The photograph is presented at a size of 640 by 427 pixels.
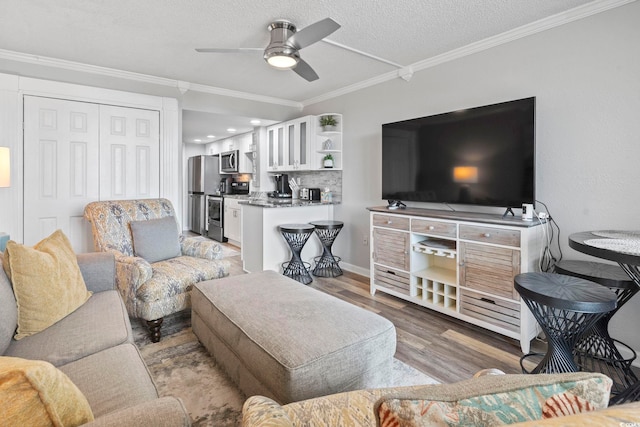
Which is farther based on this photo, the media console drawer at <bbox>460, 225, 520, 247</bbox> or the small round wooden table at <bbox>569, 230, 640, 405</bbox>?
the media console drawer at <bbox>460, 225, 520, 247</bbox>

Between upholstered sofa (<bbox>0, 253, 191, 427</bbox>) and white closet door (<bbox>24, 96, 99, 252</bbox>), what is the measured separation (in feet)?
5.83

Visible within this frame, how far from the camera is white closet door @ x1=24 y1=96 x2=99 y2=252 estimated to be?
3.18 meters

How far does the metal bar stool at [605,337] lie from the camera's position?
187 cm

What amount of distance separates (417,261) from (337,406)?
2262mm

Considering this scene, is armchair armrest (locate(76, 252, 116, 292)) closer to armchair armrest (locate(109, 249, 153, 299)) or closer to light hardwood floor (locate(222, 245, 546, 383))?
armchair armrest (locate(109, 249, 153, 299))

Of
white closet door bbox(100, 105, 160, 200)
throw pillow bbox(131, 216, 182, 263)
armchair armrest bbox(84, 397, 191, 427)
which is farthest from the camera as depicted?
white closet door bbox(100, 105, 160, 200)

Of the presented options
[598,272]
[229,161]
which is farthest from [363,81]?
[229,161]

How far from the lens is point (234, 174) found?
747cm

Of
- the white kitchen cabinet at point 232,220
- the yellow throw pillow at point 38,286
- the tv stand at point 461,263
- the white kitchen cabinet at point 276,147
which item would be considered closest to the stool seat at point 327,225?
the tv stand at point 461,263

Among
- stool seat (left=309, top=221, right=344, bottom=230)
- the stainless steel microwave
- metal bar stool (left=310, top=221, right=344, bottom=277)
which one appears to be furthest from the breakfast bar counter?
the stainless steel microwave

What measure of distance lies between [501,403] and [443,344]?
2099 millimetres

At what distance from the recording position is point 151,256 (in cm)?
287

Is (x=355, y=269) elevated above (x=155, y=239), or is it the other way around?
(x=155, y=239)

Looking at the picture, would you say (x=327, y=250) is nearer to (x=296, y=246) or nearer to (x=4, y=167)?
(x=296, y=246)
